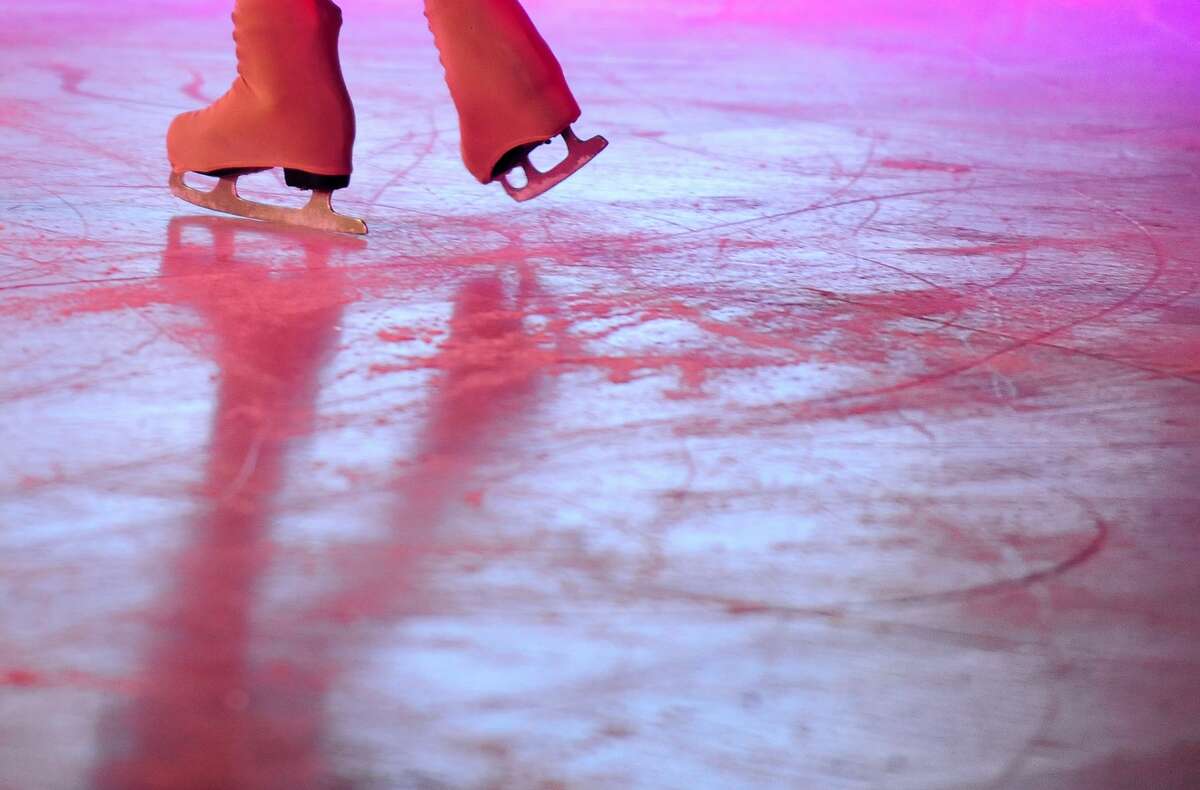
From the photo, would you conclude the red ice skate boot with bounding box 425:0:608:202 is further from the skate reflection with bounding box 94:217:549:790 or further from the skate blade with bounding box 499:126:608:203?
the skate reflection with bounding box 94:217:549:790

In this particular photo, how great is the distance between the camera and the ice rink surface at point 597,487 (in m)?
0.83

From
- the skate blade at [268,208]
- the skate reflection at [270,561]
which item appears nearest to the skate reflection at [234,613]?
the skate reflection at [270,561]

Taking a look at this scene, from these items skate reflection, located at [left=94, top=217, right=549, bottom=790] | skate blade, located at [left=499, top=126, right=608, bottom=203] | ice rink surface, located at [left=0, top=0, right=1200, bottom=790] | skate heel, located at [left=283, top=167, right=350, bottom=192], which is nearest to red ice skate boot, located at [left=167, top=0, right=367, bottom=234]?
skate heel, located at [left=283, top=167, right=350, bottom=192]

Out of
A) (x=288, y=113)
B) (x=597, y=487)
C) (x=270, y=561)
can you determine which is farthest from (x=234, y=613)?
(x=288, y=113)

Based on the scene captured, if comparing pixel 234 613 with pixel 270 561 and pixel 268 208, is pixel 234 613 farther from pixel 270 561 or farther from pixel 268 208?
pixel 268 208

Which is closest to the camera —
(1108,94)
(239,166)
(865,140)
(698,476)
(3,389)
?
(698,476)

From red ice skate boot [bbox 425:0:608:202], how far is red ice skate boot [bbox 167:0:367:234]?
0.53ft

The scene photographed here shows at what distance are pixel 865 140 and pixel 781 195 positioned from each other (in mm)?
767

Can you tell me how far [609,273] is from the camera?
193 cm

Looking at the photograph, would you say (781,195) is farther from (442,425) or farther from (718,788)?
(718,788)

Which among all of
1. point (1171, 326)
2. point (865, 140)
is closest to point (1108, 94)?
point (865, 140)

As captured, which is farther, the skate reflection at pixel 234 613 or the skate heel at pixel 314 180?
the skate heel at pixel 314 180

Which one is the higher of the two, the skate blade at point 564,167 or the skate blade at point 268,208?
the skate blade at point 564,167

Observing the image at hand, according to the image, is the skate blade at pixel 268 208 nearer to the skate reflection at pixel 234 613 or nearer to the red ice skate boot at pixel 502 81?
the red ice skate boot at pixel 502 81
